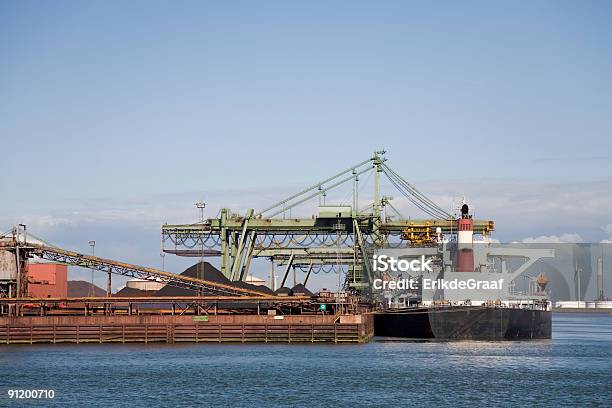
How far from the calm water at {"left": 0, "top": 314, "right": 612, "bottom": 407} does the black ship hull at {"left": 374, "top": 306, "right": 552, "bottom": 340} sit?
660cm

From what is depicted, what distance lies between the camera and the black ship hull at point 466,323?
3568 inches

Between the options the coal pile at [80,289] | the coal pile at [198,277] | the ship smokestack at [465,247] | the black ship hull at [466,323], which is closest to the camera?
the black ship hull at [466,323]

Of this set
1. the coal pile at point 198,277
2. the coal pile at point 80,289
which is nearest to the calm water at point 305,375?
the coal pile at point 198,277

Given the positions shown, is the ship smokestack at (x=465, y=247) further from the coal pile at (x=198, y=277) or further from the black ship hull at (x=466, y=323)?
the coal pile at (x=198, y=277)

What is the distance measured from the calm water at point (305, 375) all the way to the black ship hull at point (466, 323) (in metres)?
6.60

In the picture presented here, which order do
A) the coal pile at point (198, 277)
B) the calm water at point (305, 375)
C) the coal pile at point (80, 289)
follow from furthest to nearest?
1. the coal pile at point (80, 289)
2. the coal pile at point (198, 277)
3. the calm water at point (305, 375)

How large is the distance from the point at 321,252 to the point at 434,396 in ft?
233

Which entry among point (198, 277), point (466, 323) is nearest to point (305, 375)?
point (466, 323)

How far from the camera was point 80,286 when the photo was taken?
529ft

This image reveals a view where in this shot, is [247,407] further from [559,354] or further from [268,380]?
[559,354]

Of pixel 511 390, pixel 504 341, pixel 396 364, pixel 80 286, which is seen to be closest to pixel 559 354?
pixel 504 341

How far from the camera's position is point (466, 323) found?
90.8 metres

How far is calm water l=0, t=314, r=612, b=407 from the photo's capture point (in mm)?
52938

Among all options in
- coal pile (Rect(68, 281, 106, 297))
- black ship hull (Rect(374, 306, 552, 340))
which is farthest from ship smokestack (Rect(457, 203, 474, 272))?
coal pile (Rect(68, 281, 106, 297))
